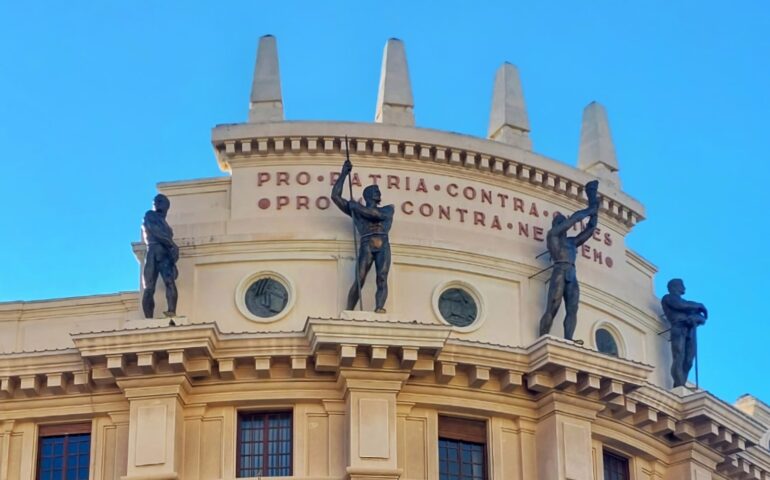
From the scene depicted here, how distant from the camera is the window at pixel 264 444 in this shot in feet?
142

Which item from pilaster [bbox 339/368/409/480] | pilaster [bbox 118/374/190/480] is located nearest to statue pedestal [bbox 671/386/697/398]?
pilaster [bbox 339/368/409/480]

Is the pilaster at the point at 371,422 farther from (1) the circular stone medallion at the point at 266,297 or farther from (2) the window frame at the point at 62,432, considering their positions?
(2) the window frame at the point at 62,432

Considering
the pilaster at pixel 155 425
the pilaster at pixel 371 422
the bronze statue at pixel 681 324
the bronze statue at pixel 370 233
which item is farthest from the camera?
the bronze statue at pixel 681 324

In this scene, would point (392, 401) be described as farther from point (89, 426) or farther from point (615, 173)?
point (615, 173)

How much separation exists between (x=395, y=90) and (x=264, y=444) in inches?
364

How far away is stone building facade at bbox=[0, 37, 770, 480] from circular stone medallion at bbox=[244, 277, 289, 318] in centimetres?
4

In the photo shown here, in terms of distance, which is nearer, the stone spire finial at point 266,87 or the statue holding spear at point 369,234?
the statue holding spear at point 369,234

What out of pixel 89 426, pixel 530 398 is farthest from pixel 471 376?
pixel 89 426

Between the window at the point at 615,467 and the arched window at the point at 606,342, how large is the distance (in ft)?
8.07

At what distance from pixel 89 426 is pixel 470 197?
32.7 feet

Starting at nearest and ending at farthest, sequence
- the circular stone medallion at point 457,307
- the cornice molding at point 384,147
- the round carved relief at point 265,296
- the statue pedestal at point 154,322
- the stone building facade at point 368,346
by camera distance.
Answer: the stone building facade at point 368,346, the statue pedestal at point 154,322, the round carved relief at point 265,296, the circular stone medallion at point 457,307, the cornice molding at point 384,147

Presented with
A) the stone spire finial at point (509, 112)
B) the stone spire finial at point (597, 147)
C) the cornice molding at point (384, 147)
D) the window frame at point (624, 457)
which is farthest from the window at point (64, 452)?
the stone spire finial at point (597, 147)

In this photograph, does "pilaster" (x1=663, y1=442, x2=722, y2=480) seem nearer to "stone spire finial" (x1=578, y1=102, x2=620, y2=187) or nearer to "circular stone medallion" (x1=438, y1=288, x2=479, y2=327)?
"circular stone medallion" (x1=438, y1=288, x2=479, y2=327)

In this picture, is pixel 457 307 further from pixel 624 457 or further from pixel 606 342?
pixel 624 457
